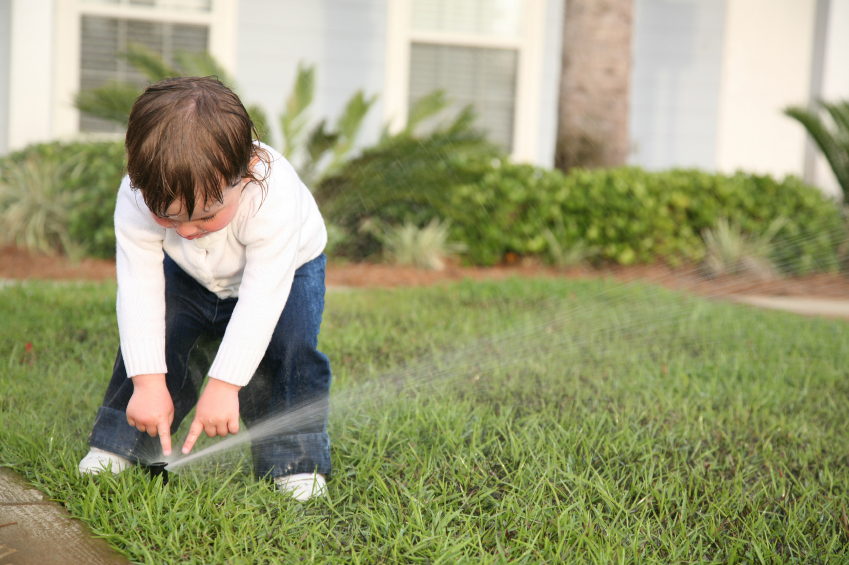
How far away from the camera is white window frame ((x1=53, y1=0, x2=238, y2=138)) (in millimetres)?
6441

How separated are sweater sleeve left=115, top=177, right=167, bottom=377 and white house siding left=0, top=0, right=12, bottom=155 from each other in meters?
5.71

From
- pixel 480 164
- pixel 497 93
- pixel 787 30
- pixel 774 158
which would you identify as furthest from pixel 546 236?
pixel 787 30

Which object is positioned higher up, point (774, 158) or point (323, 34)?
point (323, 34)

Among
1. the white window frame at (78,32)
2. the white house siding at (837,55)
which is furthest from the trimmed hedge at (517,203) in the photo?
the white house siding at (837,55)

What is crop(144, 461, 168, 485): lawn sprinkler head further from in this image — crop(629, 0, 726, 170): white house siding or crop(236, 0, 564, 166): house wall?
crop(629, 0, 726, 170): white house siding

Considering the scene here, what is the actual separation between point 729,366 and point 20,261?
4.70 metres

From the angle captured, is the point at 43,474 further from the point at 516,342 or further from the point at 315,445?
the point at 516,342

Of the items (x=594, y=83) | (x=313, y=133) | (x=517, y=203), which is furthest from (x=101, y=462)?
(x=594, y=83)

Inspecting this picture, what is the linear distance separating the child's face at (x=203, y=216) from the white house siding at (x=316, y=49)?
214 inches

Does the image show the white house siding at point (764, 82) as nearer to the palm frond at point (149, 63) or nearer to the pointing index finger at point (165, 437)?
the palm frond at point (149, 63)

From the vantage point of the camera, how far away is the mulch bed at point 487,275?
4762mm

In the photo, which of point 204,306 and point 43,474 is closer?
point 43,474

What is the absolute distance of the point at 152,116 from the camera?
1356mm

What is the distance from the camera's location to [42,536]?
4.66ft
